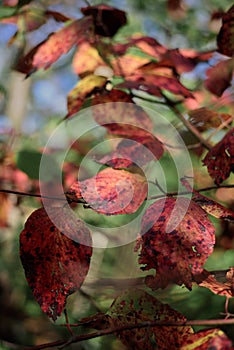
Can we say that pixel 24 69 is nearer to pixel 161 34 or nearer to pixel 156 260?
pixel 156 260

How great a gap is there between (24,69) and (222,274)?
0.45 meters

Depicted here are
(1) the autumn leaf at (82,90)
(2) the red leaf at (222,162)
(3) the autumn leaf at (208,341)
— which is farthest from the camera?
(1) the autumn leaf at (82,90)

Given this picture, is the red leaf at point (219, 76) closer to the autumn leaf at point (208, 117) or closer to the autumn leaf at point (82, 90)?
the autumn leaf at point (208, 117)

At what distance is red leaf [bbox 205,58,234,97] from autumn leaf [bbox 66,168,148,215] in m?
0.38

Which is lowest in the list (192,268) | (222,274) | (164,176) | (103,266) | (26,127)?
(26,127)

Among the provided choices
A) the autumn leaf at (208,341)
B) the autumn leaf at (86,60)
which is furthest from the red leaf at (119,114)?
the autumn leaf at (208,341)

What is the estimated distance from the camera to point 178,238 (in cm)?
40

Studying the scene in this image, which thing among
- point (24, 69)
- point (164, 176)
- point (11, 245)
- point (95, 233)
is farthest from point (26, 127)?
point (24, 69)

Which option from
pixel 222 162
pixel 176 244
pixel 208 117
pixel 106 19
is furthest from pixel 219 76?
pixel 176 244

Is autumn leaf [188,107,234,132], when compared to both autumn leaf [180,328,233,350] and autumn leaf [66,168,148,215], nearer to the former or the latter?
autumn leaf [66,168,148,215]

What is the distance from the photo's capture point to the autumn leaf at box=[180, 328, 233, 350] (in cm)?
→ 37

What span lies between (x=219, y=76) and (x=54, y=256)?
48cm

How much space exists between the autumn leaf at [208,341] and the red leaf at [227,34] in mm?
427

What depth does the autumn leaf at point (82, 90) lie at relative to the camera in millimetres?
752
